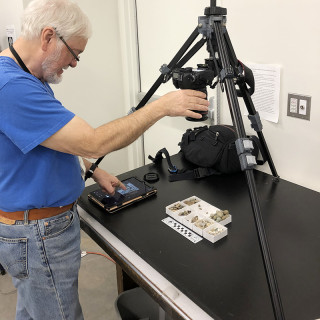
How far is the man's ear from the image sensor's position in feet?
3.15

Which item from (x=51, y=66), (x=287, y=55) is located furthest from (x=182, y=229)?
(x=287, y=55)

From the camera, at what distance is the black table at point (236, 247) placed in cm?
84

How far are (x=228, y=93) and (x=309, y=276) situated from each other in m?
0.51

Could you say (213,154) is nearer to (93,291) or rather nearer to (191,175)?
(191,175)

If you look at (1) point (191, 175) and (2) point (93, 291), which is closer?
(1) point (191, 175)

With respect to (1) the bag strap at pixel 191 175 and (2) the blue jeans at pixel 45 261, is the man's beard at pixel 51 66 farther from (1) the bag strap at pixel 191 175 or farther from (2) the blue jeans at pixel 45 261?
(1) the bag strap at pixel 191 175

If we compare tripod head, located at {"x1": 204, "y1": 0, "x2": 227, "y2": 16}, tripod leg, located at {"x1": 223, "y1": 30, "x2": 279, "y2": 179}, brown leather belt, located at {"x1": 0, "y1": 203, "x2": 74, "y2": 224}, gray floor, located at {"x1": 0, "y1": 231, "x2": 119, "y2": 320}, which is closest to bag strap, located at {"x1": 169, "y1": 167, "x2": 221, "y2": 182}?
tripod leg, located at {"x1": 223, "y1": 30, "x2": 279, "y2": 179}

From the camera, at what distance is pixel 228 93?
3.01 feet

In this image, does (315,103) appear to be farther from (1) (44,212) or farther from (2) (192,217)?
(1) (44,212)

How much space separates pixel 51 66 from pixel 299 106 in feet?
3.02

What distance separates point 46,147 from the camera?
3.28ft

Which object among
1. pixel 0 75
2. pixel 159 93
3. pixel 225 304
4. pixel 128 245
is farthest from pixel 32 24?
pixel 159 93

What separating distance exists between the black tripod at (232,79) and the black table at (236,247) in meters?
0.13

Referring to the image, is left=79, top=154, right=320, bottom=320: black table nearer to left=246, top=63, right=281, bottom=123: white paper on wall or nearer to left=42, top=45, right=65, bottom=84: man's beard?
left=246, top=63, right=281, bottom=123: white paper on wall
